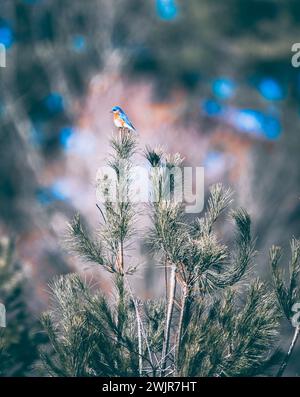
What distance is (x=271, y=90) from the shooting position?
3.90 metres

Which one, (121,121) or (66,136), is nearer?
(121,121)

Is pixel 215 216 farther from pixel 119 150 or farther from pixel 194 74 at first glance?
pixel 194 74

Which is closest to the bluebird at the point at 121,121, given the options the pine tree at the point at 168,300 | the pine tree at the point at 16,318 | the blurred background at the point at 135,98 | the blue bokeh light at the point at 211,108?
the pine tree at the point at 168,300

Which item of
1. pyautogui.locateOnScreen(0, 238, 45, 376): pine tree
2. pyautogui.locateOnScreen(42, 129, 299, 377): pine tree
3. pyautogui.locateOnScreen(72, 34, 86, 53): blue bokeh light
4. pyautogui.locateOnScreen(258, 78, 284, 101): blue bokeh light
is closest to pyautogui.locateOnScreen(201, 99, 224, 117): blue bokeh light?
pyautogui.locateOnScreen(258, 78, 284, 101): blue bokeh light

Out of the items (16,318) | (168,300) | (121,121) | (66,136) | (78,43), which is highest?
(78,43)

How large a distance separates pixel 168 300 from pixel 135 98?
2.01 metres

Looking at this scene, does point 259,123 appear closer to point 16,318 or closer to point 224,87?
point 224,87

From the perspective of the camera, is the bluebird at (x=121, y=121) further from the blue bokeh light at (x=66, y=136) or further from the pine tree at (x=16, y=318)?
the blue bokeh light at (x=66, y=136)

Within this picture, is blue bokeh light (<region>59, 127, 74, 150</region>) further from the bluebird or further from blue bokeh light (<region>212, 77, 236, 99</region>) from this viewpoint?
the bluebird

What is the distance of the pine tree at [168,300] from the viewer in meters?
2.05

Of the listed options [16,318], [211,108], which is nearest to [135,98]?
[211,108]

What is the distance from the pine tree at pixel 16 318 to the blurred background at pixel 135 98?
0.03m

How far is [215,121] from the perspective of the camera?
395 cm
